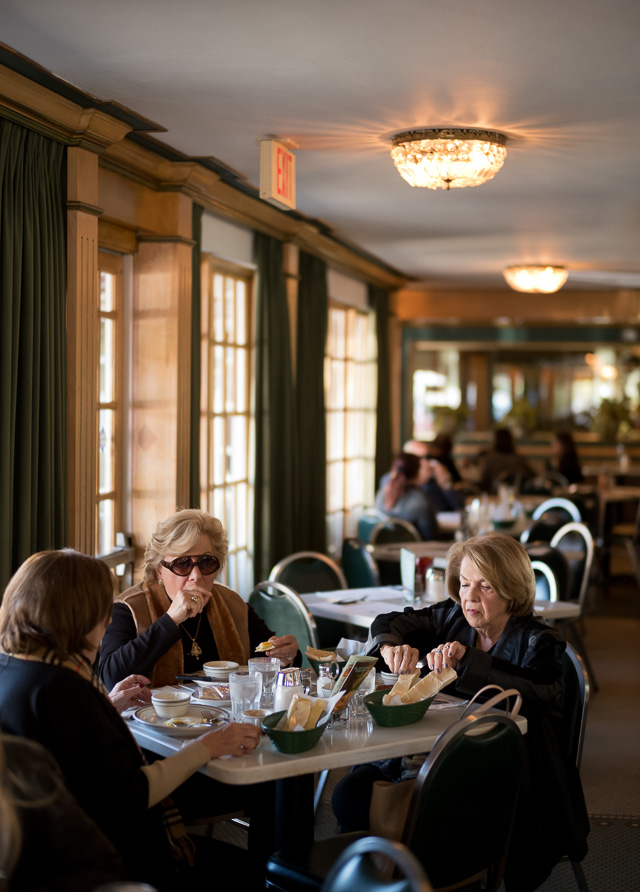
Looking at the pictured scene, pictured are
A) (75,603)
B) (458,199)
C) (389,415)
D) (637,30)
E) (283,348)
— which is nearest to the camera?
(75,603)

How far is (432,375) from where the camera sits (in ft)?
38.5

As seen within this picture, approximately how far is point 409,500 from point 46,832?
5.45 meters

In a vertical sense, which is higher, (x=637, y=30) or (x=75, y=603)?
(x=637, y=30)

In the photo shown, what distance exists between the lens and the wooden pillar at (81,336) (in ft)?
13.5

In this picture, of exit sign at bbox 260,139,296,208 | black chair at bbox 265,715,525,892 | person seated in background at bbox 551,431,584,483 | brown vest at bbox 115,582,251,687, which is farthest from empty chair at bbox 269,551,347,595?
person seated in background at bbox 551,431,584,483

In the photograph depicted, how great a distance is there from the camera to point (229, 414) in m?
6.49

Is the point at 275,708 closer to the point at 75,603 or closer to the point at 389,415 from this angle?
the point at 75,603

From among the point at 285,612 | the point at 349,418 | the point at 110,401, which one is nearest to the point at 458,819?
the point at 285,612

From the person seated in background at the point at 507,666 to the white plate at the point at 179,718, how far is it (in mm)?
470

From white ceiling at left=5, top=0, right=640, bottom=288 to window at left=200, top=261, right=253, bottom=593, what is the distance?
938 mm

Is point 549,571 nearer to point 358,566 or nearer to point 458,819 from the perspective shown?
point 358,566

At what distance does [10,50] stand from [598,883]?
3.48 m

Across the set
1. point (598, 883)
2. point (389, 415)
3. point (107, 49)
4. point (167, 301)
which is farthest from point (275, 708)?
point (389, 415)

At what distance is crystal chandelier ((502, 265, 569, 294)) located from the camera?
8461mm
